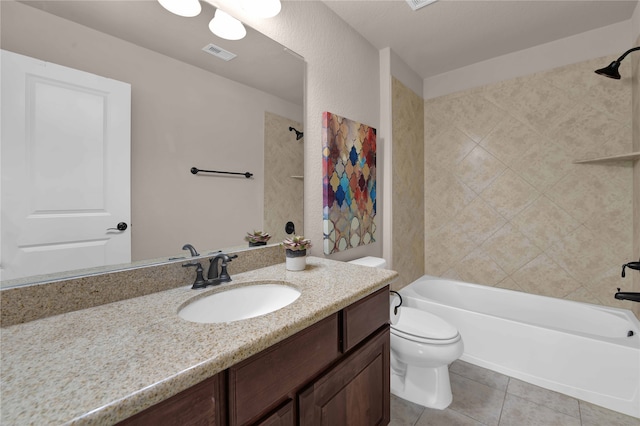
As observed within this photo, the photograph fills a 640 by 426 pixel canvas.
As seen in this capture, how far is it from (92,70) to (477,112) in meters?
2.86

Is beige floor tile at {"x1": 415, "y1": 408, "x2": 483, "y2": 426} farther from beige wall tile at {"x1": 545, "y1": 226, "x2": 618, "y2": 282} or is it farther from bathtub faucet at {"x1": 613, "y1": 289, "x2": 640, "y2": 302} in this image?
beige wall tile at {"x1": 545, "y1": 226, "x2": 618, "y2": 282}

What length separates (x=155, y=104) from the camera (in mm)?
966

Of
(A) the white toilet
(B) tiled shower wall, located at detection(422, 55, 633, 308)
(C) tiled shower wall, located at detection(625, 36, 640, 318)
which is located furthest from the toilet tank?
(C) tiled shower wall, located at detection(625, 36, 640, 318)

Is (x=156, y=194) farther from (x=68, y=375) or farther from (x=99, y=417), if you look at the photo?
(x=99, y=417)

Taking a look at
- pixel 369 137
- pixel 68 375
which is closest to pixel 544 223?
pixel 369 137

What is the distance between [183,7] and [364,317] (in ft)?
4.64

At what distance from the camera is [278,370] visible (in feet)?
2.32

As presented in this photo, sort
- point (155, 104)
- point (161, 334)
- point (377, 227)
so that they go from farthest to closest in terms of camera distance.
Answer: point (377, 227)
point (155, 104)
point (161, 334)

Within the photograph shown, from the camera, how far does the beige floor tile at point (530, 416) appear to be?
1.45 m

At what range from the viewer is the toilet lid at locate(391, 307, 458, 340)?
1543 mm

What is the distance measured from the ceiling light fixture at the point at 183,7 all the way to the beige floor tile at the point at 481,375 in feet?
8.42

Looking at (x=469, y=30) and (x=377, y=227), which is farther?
(x=377, y=227)

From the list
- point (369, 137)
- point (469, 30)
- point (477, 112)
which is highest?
point (469, 30)

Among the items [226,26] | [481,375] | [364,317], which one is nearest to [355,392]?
[364,317]
